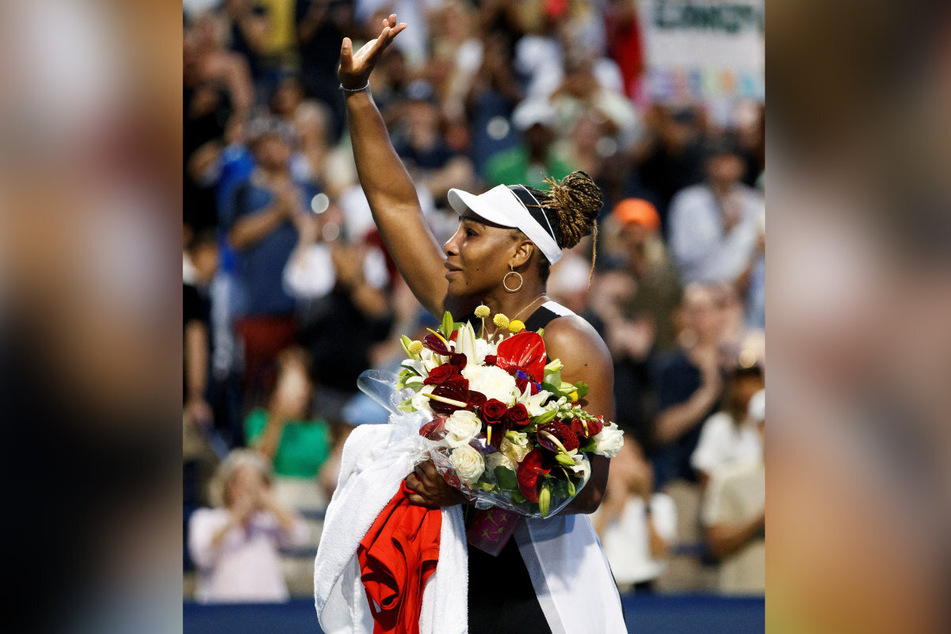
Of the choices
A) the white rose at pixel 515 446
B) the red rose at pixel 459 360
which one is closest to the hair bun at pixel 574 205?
the red rose at pixel 459 360

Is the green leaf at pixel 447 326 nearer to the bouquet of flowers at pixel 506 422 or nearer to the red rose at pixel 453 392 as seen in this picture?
the bouquet of flowers at pixel 506 422

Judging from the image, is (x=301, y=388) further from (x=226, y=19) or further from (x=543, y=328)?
(x=543, y=328)

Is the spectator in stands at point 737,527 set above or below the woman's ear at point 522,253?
below

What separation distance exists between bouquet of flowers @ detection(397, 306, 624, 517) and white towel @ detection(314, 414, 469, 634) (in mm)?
131

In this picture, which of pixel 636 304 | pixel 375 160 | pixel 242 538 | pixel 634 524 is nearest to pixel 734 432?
pixel 634 524

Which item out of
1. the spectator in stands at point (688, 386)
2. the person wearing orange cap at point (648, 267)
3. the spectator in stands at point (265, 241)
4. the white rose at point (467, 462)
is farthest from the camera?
the person wearing orange cap at point (648, 267)

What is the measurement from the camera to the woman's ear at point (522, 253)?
2.95 m

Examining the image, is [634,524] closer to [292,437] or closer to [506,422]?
[292,437]

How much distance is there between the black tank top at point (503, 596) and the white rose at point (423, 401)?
37 cm

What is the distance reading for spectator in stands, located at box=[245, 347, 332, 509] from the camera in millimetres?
5785

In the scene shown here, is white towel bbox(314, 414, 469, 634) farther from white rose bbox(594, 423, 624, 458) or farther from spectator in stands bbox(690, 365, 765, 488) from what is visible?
spectator in stands bbox(690, 365, 765, 488)

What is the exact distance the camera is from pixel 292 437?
5836 millimetres

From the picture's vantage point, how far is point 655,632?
426cm
